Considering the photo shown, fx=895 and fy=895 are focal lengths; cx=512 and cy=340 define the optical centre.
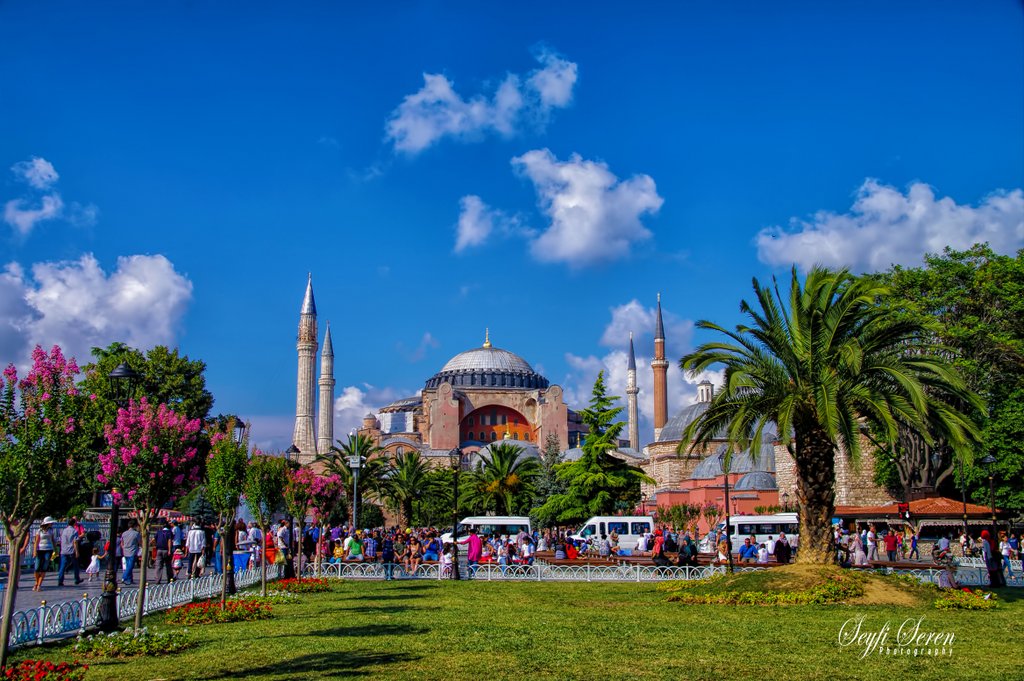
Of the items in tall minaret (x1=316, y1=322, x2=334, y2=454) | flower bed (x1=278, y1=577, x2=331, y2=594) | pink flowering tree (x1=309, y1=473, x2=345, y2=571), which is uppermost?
tall minaret (x1=316, y1=322, x2=334, y2=454)

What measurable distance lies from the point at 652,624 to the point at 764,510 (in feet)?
97.5

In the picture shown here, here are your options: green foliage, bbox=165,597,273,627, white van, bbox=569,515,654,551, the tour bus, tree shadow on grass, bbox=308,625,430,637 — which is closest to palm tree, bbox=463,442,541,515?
white van, bbox=569,515,654,551

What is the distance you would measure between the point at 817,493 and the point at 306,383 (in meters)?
45.2

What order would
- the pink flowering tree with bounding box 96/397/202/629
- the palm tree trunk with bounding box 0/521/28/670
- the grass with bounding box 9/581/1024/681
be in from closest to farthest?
the palm tree trunk with bounding box 0/521/28/670 < the grass with bounding box 9/581/1024/681 < the pink flowering tree with bounding box 96/397/202/629

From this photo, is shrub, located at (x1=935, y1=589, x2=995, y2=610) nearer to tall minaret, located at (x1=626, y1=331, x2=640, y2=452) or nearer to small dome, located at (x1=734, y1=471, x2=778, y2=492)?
small dome, located at (x1=734, y1=471, x2=778, y2=492)

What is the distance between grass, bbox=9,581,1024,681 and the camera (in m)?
7.30

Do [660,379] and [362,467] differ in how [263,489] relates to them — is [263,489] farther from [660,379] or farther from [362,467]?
[660,379]

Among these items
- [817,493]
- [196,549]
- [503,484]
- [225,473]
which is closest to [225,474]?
[225,473]

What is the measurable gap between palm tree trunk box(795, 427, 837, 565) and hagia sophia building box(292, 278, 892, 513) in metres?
25.4

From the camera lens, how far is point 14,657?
7.91 m

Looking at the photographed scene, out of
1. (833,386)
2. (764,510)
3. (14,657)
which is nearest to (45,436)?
(14,657)

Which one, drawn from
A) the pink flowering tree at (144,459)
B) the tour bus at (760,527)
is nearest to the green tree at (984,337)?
the tour bus at (760,527)

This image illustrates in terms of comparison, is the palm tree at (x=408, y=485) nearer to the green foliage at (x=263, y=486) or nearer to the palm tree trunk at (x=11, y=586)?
the green foliage at (x=263, y=486)

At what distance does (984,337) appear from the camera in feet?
94.4
